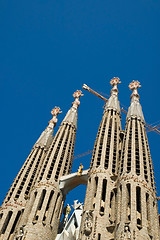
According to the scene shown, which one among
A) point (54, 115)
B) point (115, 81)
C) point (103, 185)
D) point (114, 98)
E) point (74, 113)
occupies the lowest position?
point (103, 185)

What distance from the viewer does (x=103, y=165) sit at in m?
33.8

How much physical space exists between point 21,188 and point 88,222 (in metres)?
11.9

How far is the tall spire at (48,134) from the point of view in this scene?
44.3m

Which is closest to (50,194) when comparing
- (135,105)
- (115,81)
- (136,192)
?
(136,192)

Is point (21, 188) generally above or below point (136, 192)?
above

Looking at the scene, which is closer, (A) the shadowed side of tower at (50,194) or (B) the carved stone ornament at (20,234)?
(B) the carved stone ornament at (20,234)

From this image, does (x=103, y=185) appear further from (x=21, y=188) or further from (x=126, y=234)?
(x=21, y=188)

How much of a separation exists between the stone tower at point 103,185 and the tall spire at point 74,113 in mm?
5093

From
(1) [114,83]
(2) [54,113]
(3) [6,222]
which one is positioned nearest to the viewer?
(3) [6,222]

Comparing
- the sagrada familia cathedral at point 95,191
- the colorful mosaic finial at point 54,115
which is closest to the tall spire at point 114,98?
the sagrada familia cathedral at point 95,191

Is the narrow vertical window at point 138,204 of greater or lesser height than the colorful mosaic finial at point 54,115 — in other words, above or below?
below

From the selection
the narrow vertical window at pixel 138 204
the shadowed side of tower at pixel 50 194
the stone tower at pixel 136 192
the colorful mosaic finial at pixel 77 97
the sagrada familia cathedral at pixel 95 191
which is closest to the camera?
the stone tower at pixel 136 192

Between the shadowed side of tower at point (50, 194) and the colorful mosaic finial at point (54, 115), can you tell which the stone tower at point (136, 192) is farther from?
the colorful mosaic finial at point (54, 115)

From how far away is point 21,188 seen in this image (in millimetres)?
38031
